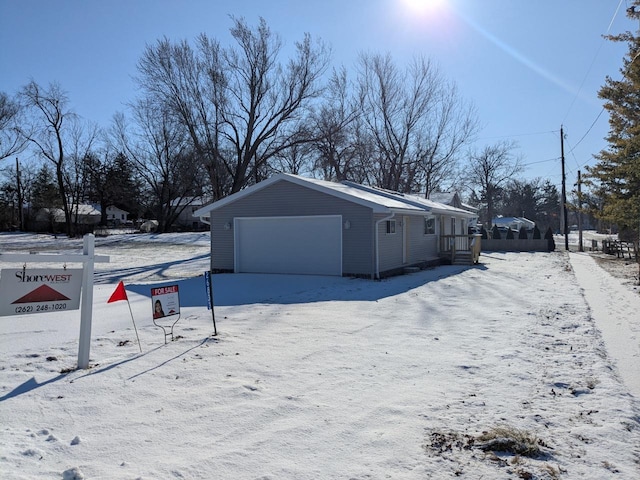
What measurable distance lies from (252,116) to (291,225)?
15446 mm

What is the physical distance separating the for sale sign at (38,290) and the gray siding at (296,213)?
1025cm

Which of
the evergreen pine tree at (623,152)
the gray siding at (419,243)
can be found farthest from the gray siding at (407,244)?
the evergreen pine tree at (623,152)

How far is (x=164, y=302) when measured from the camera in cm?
647

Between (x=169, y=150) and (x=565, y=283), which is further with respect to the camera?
(x=169, y=150)

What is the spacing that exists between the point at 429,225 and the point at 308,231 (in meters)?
7.24

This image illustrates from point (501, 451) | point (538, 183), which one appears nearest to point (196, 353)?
point (501, 451)

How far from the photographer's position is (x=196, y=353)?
5895mm

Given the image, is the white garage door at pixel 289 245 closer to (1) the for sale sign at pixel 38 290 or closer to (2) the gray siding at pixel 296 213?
(2) the gray siding at pixel 296 213

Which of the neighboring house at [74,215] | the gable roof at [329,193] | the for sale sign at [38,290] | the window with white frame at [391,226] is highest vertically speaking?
the neighboring house at [74,215]

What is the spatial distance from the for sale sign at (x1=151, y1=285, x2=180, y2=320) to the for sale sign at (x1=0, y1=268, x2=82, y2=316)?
1297 millimetres

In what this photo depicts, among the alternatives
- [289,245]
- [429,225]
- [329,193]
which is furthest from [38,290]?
[429,225]

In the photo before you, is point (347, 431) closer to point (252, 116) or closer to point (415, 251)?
point (415, 251)

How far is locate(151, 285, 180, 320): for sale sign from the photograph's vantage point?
6375mm

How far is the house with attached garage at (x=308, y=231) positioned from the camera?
580 inches
